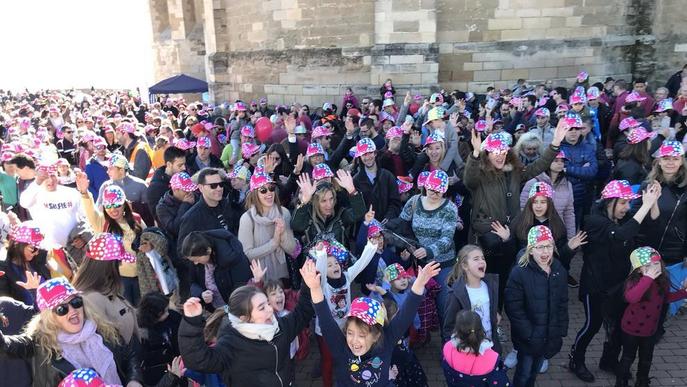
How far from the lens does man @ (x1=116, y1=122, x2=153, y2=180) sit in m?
7.96

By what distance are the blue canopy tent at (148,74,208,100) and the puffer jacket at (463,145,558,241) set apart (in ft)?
53.3

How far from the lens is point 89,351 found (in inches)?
122

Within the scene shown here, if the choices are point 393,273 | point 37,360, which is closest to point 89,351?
point 37,360

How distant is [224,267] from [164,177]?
2.46m

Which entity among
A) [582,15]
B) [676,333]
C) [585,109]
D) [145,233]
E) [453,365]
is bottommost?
[676,333]

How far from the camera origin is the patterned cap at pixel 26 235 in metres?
3.95

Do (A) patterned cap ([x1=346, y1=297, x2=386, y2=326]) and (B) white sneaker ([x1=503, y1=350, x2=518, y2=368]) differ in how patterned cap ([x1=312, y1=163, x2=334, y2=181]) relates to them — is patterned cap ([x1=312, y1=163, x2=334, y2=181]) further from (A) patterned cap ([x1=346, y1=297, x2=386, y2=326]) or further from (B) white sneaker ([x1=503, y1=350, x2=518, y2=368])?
(B) white sneaker ([x1=503, y1=350, x2=518, y2=368])

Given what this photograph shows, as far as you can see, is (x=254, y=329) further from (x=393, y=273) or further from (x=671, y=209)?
(x=671, y=209)

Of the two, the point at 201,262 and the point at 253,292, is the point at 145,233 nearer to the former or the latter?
the point at 201,262

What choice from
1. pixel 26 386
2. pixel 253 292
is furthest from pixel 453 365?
pixel 26 386

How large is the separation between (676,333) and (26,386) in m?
6.08

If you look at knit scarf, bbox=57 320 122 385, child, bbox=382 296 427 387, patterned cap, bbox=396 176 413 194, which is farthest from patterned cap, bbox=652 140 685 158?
knit scarf, bbox=57 320 122 385

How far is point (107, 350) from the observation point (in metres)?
3.19

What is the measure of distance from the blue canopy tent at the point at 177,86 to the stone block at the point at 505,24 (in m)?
11.5
